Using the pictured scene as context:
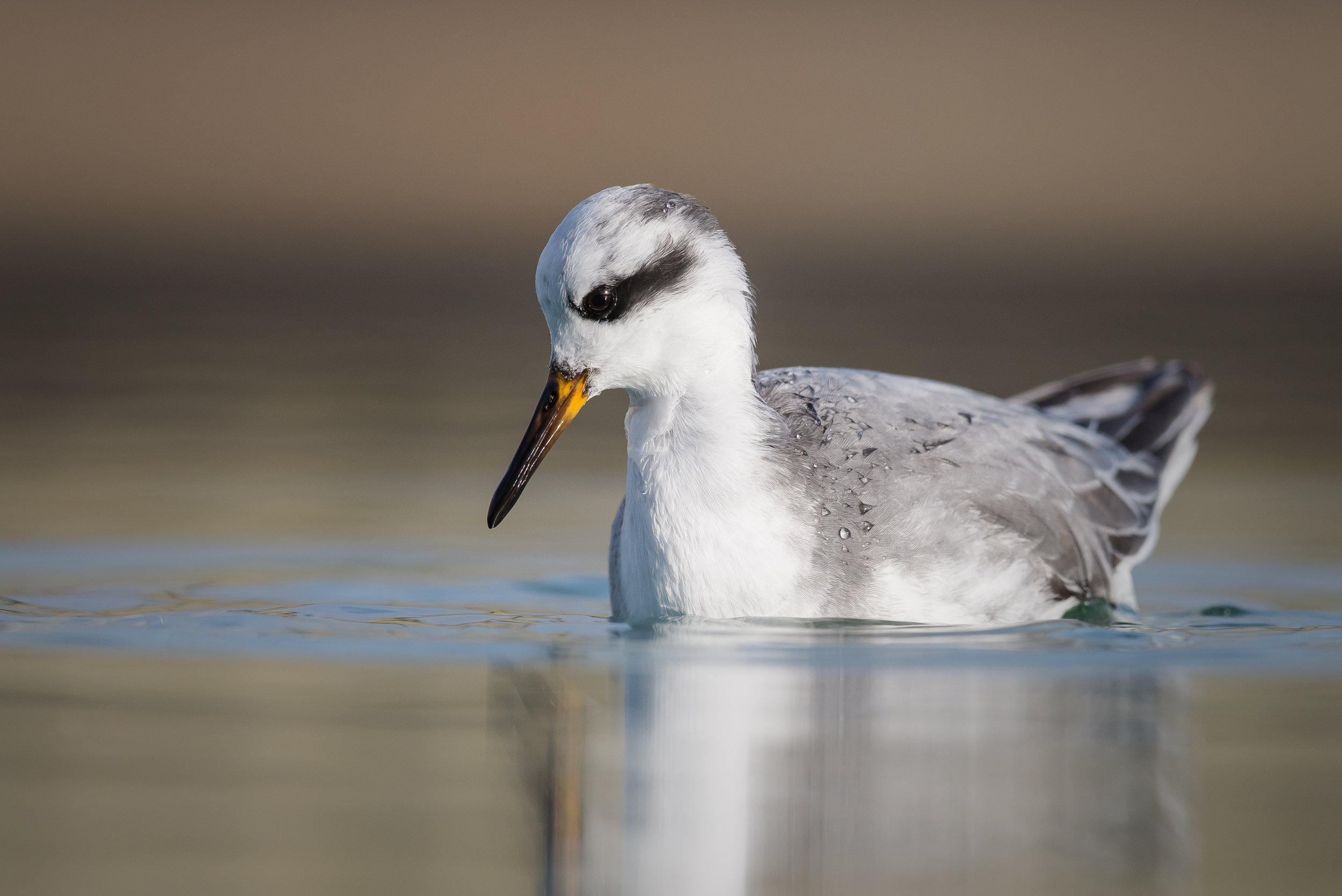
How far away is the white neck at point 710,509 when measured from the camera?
23.7 feet

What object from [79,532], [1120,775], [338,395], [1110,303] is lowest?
[1120,775]

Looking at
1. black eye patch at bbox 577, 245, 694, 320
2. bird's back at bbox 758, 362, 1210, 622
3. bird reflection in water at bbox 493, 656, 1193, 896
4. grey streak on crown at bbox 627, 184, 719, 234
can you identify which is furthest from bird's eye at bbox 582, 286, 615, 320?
bird reflection in water at bbox 493, 656, 1193, 896

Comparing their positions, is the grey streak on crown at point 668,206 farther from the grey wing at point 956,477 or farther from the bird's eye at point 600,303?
the grey wing at point 956,477

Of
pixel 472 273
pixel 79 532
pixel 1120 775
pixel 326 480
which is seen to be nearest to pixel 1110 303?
pixel 472 273

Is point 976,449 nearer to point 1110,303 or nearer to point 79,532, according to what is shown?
point 79,532

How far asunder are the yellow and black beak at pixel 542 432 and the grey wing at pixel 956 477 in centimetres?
90

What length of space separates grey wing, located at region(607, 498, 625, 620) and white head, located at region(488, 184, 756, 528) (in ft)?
1.63

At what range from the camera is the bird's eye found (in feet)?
23.9

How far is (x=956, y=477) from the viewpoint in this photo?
789 cm

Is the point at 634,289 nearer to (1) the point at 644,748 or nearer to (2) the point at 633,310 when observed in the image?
(2) the point at 633,310

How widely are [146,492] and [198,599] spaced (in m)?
2.82

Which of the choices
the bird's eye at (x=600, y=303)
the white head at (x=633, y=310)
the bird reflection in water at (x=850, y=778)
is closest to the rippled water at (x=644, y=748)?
the bird reflection in water at (x=850, y=778)

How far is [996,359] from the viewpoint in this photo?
15.1 m

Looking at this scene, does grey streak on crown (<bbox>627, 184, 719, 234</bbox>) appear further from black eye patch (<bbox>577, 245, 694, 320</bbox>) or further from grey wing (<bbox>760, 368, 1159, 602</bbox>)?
grey wing (<bbox>760, 368, 1159, 602</bbox>)
